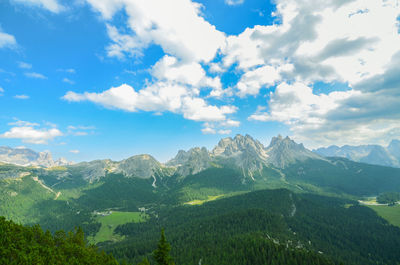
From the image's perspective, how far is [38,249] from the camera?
168 ft

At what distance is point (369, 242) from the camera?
161625mm

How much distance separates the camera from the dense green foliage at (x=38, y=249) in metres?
45.1

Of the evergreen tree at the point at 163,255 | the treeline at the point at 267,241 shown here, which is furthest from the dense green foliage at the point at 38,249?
the treeline at the point at 267,241

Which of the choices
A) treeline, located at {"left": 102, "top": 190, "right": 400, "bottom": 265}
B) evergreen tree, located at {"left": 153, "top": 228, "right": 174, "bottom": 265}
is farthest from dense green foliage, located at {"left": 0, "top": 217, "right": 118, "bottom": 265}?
treeline, located at {"left": 102, "top": 190, "right": 400, "bottom": 265}

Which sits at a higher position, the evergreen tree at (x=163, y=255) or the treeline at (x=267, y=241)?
the evergreen tree at (x=163, y=255)

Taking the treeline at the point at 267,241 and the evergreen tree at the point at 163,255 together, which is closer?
the evergreen tree at the point at 163,255

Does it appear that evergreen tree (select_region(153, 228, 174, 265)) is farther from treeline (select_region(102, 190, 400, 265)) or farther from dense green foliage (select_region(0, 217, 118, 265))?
treeline (select_region(102, 190, 400, 265))

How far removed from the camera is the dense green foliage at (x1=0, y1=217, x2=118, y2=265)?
45125 millimetres

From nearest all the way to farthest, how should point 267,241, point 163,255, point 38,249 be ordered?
point 163,255 < point 38,249 < point 267,241

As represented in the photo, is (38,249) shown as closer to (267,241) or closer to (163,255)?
(163,255)

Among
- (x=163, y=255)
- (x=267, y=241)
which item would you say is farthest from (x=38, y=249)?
(x=267, y=241)

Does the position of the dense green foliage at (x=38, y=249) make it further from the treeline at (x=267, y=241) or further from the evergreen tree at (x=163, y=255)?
the treeline at (x=267, y=241)

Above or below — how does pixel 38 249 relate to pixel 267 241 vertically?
above

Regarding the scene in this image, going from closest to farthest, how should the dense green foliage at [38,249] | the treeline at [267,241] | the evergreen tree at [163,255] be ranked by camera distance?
the evergreen tree at [163,255] → the dense green foliage at [38,249] → the treeline at [267,241]
